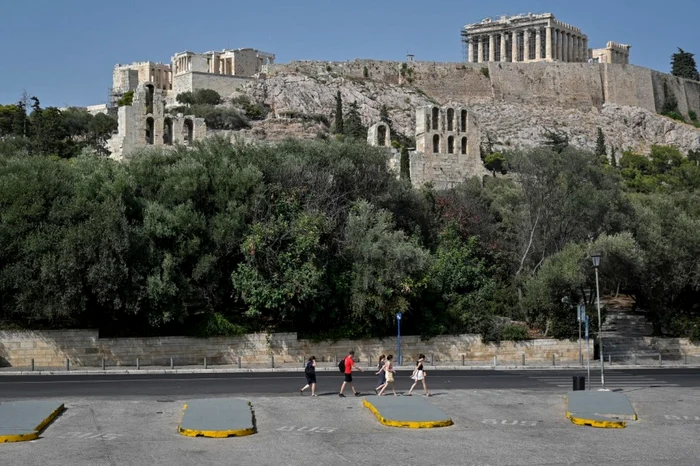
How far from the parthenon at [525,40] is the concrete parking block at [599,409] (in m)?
109

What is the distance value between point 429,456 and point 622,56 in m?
141

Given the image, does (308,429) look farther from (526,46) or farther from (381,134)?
(526,46)

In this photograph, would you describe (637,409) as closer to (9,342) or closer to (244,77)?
(9,342)

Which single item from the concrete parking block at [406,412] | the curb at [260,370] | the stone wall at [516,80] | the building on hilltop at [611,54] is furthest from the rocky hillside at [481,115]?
the concrete parking block at [406,412]

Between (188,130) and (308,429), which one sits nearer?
(308,429)

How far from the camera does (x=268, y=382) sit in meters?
29.6

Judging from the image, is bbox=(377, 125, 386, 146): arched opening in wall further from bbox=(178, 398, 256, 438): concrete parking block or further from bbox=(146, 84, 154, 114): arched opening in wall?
bbox=(178, 398, 256, 438): concrete parking block

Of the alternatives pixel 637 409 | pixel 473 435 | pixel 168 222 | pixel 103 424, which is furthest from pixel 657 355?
pixel 103 424

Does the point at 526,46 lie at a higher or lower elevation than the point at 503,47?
lower

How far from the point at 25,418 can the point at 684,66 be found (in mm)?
136590

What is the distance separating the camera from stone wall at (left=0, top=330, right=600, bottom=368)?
3438cm

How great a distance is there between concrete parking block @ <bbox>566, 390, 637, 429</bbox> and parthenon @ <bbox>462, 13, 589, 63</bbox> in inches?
4288

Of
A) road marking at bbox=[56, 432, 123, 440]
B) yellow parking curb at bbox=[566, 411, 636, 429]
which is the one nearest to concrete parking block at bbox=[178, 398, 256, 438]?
road marking at bbox=[56, 432, 123, 440]

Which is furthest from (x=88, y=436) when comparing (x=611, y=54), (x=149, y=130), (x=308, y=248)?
(x=611, y=54)
